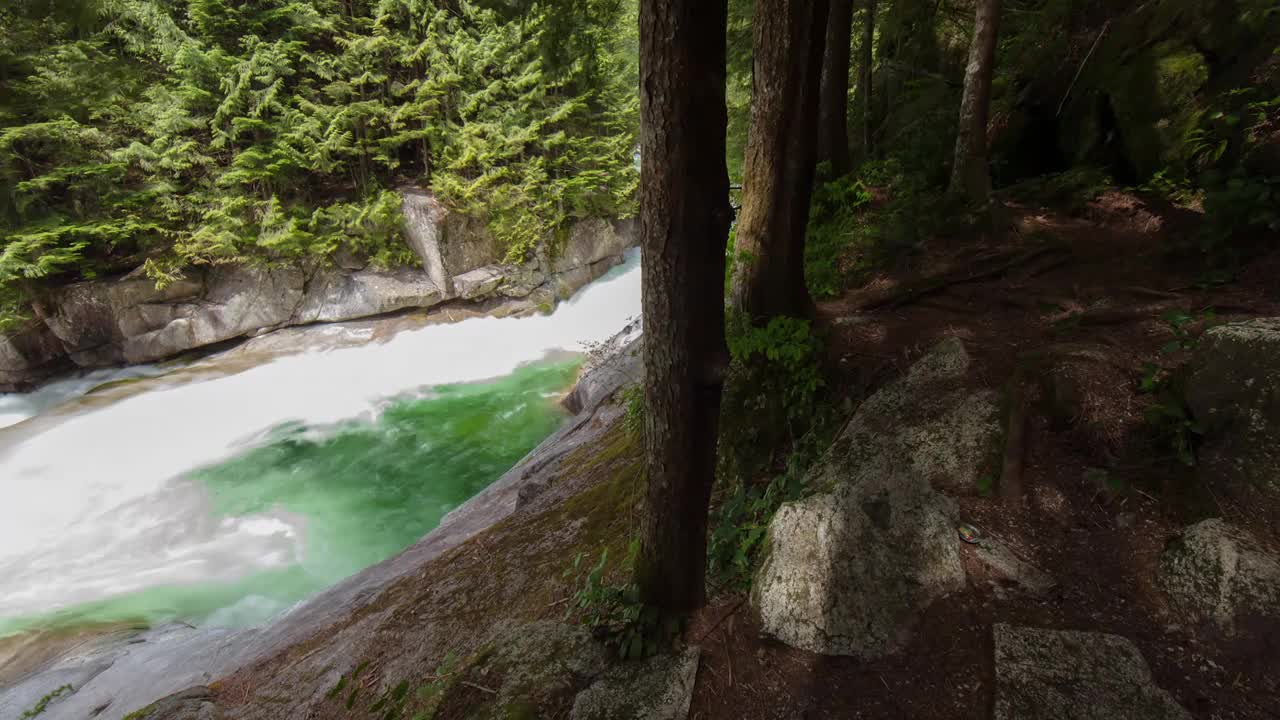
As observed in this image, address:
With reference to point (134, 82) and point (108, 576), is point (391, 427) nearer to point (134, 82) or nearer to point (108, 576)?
point (108, 576)

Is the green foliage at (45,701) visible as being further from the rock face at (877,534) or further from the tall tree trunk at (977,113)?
the tall tree trunk at (977,113)

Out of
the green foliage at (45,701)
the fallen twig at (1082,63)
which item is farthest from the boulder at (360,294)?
the fallen twig at (1082,63)

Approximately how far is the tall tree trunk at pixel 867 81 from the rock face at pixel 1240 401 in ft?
19.8

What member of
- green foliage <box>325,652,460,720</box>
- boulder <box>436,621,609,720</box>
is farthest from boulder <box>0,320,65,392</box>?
boulder <box>436,621,609,720</box>

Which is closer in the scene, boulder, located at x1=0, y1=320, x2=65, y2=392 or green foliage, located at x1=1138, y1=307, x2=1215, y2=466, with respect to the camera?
green foliage, located at x1=1138, y1=307, x2=1215, y2=466

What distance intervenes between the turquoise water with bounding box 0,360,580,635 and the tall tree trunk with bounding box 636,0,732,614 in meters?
7.64

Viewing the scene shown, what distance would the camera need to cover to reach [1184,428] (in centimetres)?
245

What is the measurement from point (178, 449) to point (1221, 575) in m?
Result: 15.9

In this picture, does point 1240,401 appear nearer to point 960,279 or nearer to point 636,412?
point 960,279

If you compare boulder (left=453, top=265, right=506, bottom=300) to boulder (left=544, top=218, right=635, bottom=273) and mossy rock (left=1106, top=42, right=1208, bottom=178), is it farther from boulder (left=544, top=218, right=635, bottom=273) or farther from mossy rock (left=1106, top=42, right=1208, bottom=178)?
mossy rock (left=1106, top=42, right=1208, bottom=178)

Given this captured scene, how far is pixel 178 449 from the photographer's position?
1145 centimetres

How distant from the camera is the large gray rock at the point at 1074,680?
6.01 ft

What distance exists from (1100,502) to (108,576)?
12.5 metres

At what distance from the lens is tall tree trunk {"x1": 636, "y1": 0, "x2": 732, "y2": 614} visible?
6.11ft
